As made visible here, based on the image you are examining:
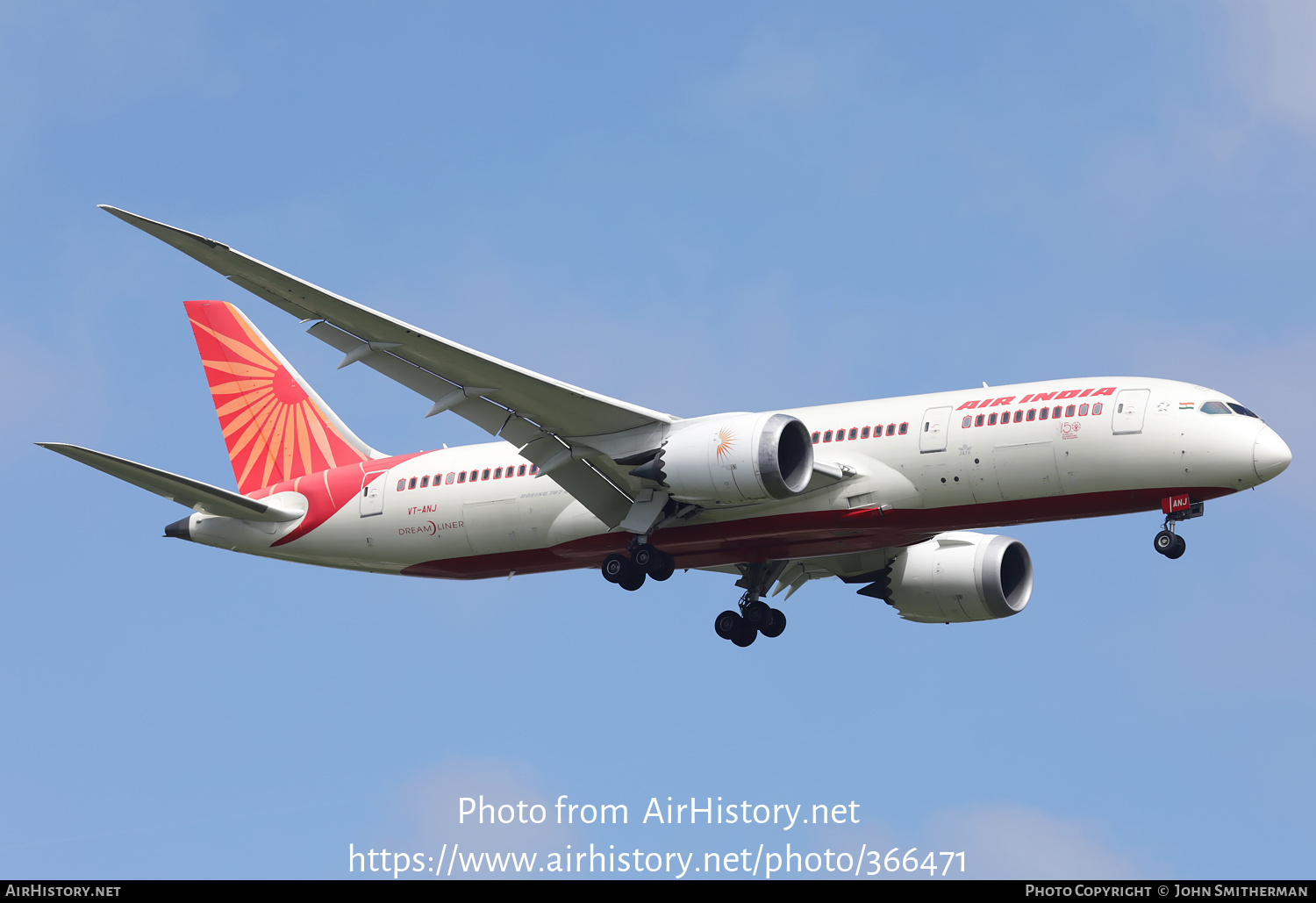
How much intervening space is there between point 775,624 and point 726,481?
776 centimetres

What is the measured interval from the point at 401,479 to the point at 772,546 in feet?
29.2

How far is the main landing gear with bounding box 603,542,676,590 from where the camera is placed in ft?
113

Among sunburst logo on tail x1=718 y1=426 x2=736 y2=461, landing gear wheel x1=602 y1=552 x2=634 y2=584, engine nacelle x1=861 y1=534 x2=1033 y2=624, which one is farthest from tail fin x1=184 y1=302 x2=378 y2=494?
engine nacelle x1=861 y1=534 x2=1033 y2=624

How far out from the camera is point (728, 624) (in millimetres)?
39344

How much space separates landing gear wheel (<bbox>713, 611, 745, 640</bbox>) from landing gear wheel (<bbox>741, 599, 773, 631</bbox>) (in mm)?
297

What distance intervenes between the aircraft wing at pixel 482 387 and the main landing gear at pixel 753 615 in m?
5.09

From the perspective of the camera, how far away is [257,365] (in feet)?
140

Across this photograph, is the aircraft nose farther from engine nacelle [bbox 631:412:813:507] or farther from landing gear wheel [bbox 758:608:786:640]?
landing gear wheel [bbox 758:608:786:640]

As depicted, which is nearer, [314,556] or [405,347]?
[405,347]

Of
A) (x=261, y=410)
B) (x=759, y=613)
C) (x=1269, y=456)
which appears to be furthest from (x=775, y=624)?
(x=261, y=410)

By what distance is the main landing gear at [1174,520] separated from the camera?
102 ft
